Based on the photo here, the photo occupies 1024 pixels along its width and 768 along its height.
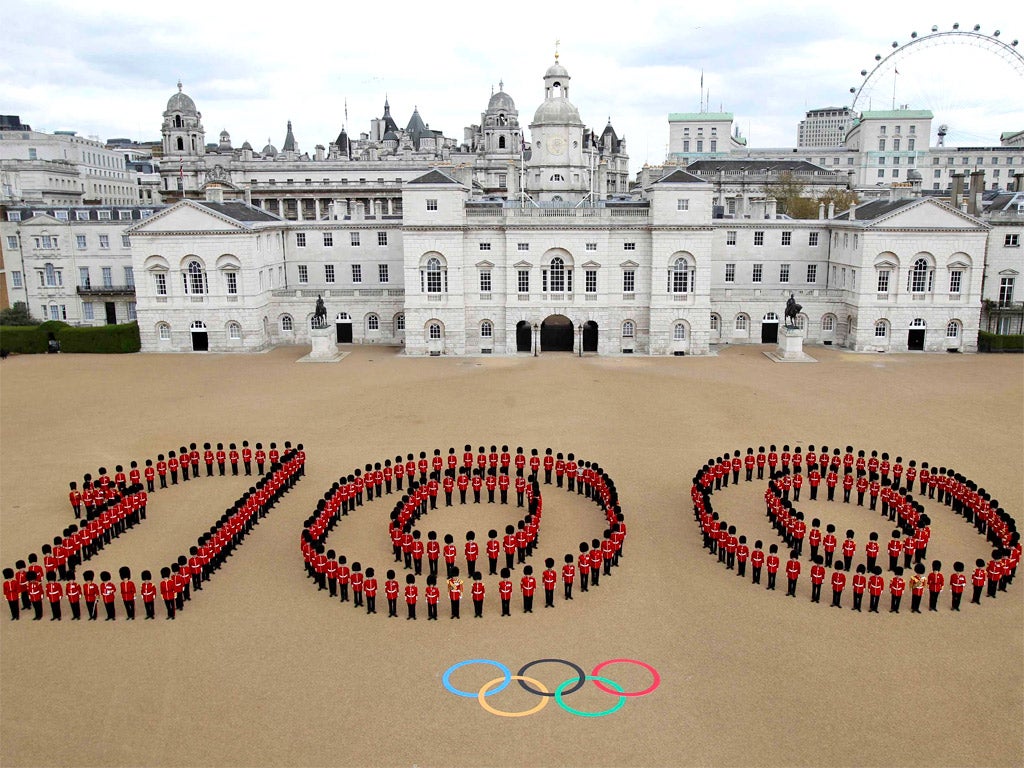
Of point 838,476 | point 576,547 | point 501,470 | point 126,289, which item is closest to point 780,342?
point 838,476

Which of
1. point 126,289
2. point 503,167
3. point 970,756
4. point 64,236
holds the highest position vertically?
point 503,167

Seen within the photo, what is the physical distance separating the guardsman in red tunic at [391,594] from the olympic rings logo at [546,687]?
2.50 m

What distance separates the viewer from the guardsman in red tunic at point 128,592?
1852 centimetres

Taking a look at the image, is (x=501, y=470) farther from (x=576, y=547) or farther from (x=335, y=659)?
(x=335, y=659)

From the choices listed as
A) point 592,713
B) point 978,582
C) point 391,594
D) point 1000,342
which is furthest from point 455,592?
point 1000,342

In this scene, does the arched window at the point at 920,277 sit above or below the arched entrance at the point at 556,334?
above

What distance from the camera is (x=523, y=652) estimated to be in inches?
687

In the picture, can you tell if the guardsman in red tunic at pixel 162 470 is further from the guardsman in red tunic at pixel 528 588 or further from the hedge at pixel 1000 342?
the hedge at pixel 1000 342

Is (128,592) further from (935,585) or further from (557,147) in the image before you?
(557,147)

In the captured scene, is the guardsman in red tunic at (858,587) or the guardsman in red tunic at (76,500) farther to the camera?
the guardsman in red tunic at (76,500)

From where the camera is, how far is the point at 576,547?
74.4 feet

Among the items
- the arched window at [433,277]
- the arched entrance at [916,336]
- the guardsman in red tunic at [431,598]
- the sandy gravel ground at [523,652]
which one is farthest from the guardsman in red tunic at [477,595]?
the arched entrance at [916,336]

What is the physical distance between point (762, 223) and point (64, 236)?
47566 millimetres

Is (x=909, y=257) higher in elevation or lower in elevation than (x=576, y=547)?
higher
